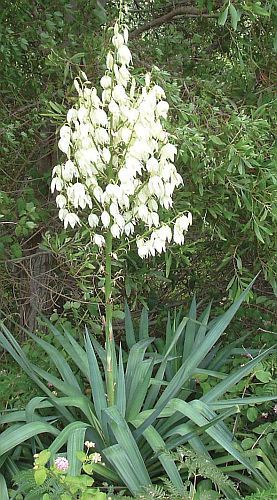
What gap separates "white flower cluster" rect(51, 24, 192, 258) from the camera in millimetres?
2367

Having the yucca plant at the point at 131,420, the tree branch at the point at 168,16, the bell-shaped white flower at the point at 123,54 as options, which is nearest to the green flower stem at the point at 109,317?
the yucca plant at the point at 131,420

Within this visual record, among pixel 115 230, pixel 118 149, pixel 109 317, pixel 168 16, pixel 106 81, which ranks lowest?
pixel 109 317

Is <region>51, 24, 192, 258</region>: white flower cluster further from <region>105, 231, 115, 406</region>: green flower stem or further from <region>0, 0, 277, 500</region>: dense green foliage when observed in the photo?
<region>0, 0, 277, 500</region>: dense green foliage

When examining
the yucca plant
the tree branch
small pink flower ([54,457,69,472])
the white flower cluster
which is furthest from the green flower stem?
the tree branch

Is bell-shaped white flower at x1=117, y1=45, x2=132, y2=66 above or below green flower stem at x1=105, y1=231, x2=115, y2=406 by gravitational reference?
above

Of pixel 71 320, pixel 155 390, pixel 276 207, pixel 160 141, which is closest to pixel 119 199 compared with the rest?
pixel 160 141

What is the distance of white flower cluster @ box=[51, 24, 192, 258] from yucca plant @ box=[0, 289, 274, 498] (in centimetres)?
75

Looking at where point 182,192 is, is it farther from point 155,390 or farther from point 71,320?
point 71,320

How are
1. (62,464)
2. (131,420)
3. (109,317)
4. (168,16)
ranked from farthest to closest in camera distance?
(168,16), (131,420), (109,317), (62,464)

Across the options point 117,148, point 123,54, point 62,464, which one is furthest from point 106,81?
point 62,464

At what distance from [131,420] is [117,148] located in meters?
1.20

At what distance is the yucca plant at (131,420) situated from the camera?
2594 mm

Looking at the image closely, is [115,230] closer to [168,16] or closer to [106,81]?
[106,81]

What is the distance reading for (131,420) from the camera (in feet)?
9.43
